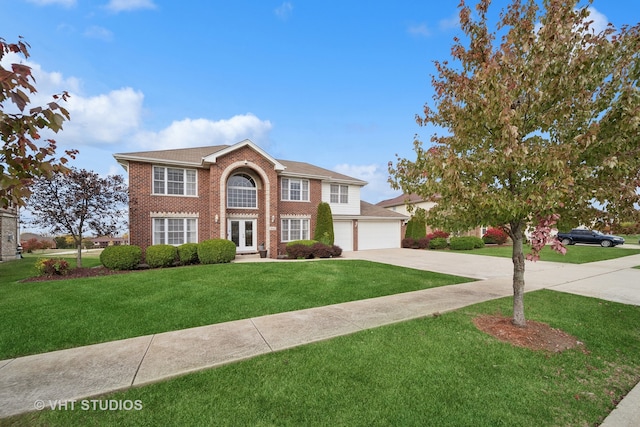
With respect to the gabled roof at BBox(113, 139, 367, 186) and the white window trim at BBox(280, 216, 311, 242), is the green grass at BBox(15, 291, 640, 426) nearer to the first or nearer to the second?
the gabled roof at BBox(113, 139, 367, 186)

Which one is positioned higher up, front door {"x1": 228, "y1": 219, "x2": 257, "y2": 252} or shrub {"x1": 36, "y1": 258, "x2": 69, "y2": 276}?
front door {"x1": 228, "y1": 219, "x2": 257, "y2": 252}

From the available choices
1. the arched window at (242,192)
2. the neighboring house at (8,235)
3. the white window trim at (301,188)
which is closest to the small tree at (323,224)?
the white window trim at (301,188)

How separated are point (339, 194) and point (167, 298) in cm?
1666

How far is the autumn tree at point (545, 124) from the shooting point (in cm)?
439

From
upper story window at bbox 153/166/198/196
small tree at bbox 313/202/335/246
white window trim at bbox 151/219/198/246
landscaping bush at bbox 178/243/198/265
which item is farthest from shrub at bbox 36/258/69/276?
small tree at bbox 313/202/335/246

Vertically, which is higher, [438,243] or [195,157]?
[195,157]

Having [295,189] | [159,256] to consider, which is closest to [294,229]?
[295,189]

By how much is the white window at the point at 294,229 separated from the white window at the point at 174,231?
5687 mm

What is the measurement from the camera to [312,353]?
437 centimetres

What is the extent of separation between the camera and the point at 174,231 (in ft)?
52.5

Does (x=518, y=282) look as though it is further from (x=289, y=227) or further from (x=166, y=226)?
(x=166, y=226)

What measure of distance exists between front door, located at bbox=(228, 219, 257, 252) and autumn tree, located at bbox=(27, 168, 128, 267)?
6.06m

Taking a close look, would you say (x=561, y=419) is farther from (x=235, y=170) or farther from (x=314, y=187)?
(x=314, y=187)

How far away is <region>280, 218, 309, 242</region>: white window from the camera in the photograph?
19609 millimetres
